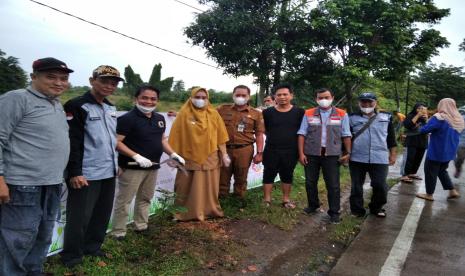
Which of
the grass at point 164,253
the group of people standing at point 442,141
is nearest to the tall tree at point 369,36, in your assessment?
the group of people standing at point 442,141

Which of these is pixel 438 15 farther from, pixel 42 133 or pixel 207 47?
pixel 42 133

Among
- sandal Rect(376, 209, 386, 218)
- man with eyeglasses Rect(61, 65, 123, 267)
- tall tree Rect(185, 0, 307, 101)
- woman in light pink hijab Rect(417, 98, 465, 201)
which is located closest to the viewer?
man with eyeglasses Rect(61, 65, 123, 267)

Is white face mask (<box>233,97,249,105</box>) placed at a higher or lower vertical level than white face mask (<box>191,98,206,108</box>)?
higher

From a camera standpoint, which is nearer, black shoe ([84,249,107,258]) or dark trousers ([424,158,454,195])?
black shoe ([84,249,107,258])

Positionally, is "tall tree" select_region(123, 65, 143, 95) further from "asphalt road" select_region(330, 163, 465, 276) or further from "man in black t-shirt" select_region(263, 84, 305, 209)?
"asphalt road" select_region(330, 163, 465, 276)

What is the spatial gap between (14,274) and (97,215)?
916 millimetres

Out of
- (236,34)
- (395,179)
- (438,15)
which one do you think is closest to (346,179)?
A: (395,179)

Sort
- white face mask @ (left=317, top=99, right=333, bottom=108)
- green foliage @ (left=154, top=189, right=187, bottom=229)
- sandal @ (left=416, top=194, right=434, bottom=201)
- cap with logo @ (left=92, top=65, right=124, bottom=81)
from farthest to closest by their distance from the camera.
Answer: sandal @ (left=416, top=194, right=434, bottom=201), white face mask @ (left=317, top=99, right=333, bottom=108), green foliage @ (left=154, top=189, right=187, bottom=229), cap with logo @ (left=92, top=65, right=124, bottom=81)

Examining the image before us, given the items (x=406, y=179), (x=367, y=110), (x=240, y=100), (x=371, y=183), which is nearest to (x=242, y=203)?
(x=240, y=100)

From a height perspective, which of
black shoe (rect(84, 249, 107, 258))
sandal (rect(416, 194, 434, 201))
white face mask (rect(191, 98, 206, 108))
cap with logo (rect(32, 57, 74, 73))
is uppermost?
cap with logo (rect(32, 57, 74, 73))

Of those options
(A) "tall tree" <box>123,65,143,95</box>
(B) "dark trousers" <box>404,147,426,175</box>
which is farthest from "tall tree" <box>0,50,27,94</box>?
(A) "tall tree" <box>123,65,143,95</box>

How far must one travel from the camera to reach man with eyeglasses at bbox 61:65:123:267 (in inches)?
116

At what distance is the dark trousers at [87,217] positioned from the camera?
304 cm

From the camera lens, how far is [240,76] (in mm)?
12773
